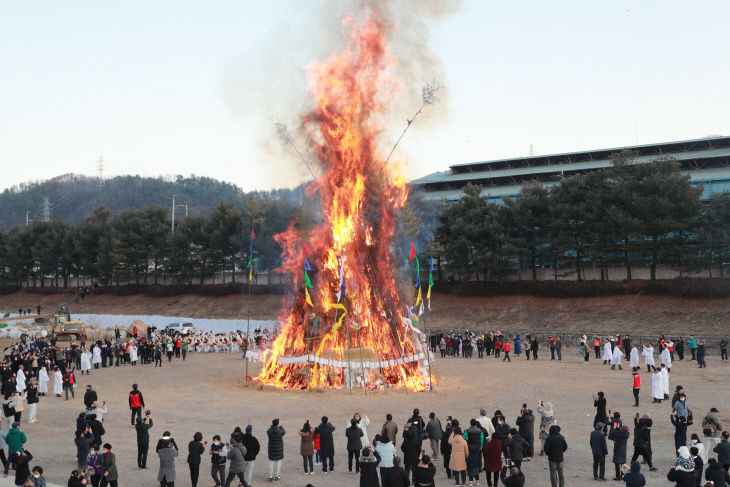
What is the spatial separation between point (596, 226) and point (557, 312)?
8158 mm

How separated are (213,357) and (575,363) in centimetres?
2455

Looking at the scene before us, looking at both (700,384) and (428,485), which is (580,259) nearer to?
(700,384)

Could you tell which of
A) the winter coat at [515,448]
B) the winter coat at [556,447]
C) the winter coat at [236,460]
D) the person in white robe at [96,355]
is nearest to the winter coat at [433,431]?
the winter coat at [515,448]

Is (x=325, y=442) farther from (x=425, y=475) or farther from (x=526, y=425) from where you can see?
(x=526, y=425)

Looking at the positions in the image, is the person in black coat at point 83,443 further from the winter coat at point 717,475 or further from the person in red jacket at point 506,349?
the person in red jacket at point 506,349

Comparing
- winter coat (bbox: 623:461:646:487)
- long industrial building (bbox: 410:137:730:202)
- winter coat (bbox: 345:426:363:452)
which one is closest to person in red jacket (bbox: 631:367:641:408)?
winter coat (bbox: 345:426:363:452)

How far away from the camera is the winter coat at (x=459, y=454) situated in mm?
15344

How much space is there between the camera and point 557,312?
58.6 meters

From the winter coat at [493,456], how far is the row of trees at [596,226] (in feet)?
142

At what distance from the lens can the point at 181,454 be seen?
18.9 m

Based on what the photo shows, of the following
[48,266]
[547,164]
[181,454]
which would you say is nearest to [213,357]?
[181,454]

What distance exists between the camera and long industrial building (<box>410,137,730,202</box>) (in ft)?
221

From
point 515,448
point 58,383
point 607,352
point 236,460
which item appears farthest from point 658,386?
point 58,383

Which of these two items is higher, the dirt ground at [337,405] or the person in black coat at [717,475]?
the person in black coat at [717,475]
